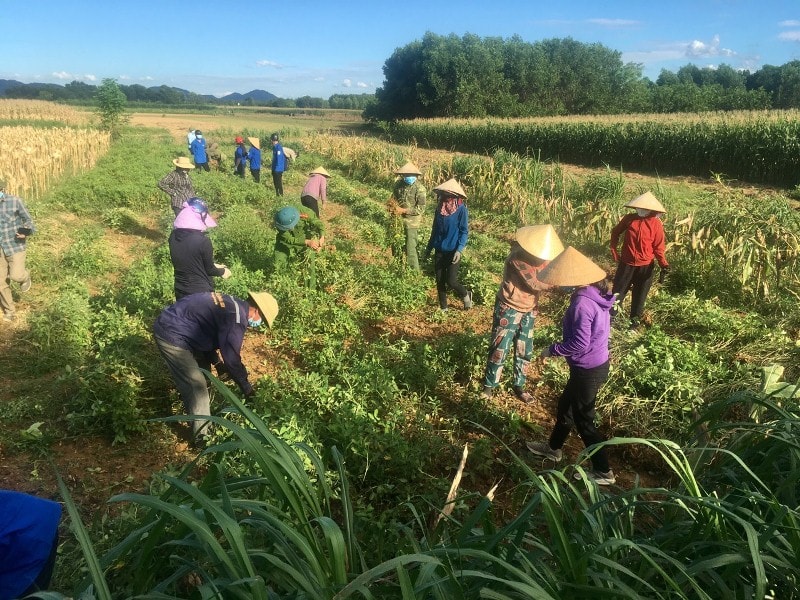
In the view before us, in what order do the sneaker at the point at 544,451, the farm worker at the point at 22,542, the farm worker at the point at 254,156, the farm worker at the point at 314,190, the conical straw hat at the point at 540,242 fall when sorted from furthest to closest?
the farm worker at the point at 254,156 → the farm worker at the point at 314,190 → the conical straw hat at the point at 540,242 → the sneaker at the point at 544,451 → the farm worker at the point at 22,542

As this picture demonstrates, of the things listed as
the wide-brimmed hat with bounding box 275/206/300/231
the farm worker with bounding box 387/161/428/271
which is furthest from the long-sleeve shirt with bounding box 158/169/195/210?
the farm worker with bounding box 387/161/428/271

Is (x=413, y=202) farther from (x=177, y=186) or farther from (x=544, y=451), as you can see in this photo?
(x=544, y=451)

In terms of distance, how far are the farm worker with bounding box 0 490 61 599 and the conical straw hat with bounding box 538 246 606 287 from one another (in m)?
3.14

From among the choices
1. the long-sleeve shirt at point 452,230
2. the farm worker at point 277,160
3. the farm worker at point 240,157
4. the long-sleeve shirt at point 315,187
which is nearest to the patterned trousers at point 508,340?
the long-sleeve shirt at point 452,230

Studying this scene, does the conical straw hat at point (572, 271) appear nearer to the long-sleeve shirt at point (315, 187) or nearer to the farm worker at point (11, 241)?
the long-sleeve shirt at point (315, 187)

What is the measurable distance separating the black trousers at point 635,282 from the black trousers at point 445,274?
1914 millimetres

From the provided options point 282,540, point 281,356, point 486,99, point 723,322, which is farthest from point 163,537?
point 486,99

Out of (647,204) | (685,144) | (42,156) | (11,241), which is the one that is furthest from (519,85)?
(11,241)

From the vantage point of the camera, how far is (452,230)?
20.0 feet

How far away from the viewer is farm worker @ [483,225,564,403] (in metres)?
4.17

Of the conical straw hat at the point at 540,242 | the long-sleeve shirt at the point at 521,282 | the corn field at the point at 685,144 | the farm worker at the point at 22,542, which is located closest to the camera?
the farm worker at the point at 22,542

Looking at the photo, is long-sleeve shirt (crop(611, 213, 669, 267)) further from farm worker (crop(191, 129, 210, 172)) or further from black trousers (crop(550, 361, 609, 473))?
farm worker (crop(191, 129, 210, 172))

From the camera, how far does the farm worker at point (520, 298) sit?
4.17 meters

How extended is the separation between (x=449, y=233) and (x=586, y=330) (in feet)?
9.76
